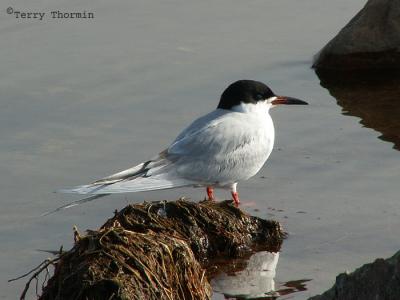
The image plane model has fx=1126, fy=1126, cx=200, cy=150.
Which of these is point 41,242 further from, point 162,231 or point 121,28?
point 121,28

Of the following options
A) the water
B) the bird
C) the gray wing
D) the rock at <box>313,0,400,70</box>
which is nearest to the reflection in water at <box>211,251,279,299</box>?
the water

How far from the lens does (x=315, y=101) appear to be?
29.2ft

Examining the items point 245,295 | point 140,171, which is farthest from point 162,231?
point 140,171

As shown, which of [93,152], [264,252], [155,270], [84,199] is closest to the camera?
[155,270]

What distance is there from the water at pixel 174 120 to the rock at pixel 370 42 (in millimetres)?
301

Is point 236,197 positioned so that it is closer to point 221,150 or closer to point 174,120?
point 221,150

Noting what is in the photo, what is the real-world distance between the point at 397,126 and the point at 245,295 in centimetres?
293

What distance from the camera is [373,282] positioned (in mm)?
4164

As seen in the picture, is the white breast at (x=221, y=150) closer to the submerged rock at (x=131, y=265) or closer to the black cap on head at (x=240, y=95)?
the black cap on head at (x=240, y=95)

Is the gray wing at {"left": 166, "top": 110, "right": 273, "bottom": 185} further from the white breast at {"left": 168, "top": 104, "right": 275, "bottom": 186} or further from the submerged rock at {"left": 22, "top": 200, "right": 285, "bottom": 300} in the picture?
the submerged rock at {"left": 22, "top": 200, "right": 285, "bottom": 300}

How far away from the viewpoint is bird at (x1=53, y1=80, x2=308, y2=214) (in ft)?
22.9

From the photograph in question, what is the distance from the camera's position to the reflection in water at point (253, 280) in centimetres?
577

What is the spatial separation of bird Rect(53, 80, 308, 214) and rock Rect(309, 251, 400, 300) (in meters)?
2.58

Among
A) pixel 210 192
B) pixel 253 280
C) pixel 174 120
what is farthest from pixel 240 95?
pixel 253 280
